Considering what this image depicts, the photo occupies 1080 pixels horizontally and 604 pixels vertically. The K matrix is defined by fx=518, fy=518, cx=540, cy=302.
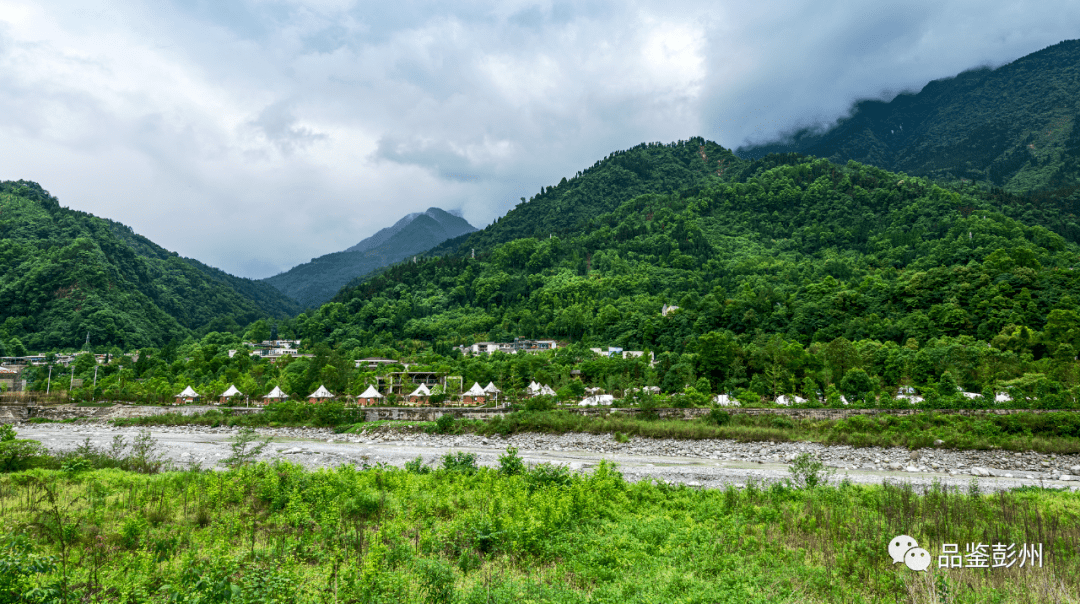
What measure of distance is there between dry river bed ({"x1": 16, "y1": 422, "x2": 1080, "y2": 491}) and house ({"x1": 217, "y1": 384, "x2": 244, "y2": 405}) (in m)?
18.9

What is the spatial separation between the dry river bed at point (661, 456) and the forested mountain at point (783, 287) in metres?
22.1

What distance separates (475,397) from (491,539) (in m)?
51.2

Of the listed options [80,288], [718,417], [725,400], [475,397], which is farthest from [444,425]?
[80,288]

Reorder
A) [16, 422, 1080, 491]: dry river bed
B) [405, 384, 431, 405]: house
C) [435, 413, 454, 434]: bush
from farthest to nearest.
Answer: [405, 384, 431, 405]: house
[435, 413, 454, 434]: bush
[16, 422, 1080, 491]: dry river bed

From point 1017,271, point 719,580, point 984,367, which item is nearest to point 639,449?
point 719,580

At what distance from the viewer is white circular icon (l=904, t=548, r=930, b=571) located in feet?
27.6

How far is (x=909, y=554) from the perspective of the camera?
8.88m

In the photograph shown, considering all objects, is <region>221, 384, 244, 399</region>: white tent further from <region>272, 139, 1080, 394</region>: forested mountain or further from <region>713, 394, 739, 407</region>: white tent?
<region>713, 394, 739, 407</region>: white tent

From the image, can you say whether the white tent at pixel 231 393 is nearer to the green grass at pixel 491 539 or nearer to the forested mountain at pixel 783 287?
the forested mountain at pixel 783 287

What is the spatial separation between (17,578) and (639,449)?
1242 inches

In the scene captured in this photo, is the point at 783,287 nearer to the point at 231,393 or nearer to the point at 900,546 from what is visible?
the point at 231,393

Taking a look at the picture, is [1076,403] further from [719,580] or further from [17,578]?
[17,578]

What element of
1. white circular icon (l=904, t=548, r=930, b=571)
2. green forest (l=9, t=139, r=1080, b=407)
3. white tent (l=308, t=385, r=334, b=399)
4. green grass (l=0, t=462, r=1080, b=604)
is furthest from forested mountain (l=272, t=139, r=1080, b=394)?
white circular icon (l=904, t=548, r=930, b=571)

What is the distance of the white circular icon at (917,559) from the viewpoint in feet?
27.6
